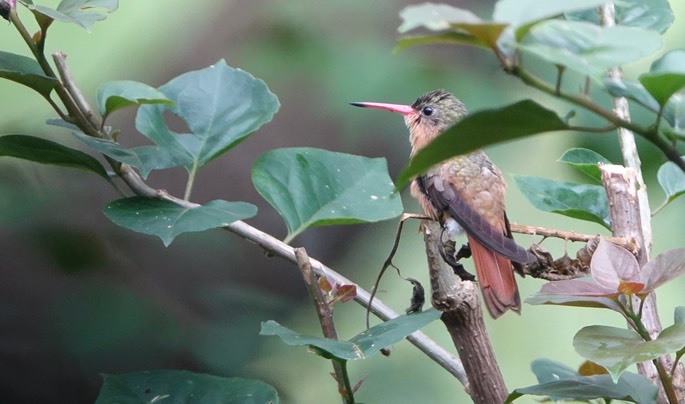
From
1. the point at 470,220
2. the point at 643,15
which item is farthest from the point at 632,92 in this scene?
the point at 470,220

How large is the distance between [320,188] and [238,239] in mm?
655

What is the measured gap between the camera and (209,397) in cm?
105

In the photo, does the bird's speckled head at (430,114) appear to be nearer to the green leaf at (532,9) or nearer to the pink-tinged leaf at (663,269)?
the pink-tinged leaf at (663,269)

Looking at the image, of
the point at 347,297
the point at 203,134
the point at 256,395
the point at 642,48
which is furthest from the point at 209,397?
the point at 642,48

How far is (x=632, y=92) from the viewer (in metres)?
0.54

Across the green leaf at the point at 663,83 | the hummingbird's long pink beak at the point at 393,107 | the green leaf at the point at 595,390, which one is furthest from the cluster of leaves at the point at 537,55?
the hummingbird's long pink beak at the point at 393,107

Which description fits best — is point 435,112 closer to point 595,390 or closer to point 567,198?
point 567,198

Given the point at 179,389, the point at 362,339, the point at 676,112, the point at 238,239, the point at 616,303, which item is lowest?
the point at 238,239

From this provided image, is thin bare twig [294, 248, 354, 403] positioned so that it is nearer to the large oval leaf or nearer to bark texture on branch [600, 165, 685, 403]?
the large oval leaf

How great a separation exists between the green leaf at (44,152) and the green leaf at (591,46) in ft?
2.27

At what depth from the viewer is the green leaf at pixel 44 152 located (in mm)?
955

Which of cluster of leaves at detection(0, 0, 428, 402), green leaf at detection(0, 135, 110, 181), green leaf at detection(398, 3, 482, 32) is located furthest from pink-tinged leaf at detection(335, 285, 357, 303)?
green leaf at detection(398, 3, 482, 32)

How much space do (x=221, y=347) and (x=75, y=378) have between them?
0.96ft

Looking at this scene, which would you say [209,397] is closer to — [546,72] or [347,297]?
[347,297]
